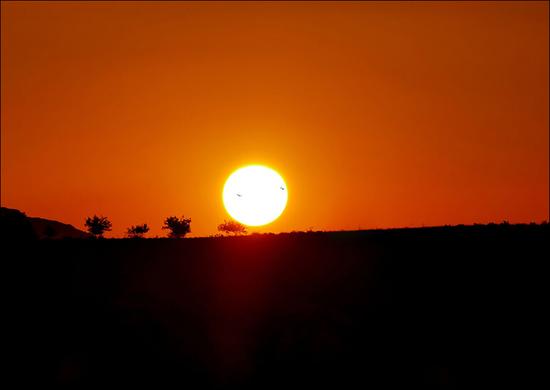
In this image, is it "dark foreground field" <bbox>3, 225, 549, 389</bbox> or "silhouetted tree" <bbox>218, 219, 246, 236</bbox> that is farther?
"silhouetted tree" <bbox>218, 219, 246, 236</bbox>

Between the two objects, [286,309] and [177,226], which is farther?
[177,226]

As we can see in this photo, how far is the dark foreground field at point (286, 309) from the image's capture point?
29.5m

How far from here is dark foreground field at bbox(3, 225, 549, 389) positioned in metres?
29.5

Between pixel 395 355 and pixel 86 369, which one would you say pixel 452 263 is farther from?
pixel 86 369

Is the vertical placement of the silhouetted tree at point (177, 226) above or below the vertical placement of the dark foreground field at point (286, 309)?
above

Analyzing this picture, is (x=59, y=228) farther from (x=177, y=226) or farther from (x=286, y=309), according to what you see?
(x=286, y=309)

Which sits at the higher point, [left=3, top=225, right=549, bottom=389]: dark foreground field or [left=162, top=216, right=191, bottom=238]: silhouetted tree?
[left=162, top=216, right=191, bottom=238]: silhouetted tree

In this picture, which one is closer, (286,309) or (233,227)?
(286,309)

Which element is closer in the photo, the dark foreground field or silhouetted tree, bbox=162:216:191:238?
the dark foreground field

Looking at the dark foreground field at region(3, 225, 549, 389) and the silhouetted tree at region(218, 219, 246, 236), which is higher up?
the silhouetted tree at region(218, 219, 246, 236)

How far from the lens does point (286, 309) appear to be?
110 feet

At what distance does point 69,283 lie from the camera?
3862 cm

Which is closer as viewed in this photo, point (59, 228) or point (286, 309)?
point (286, 309)

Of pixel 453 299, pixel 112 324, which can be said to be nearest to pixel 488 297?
pixel 453 299
